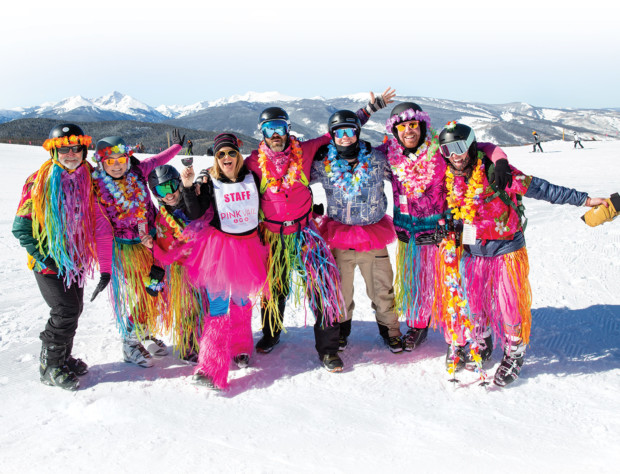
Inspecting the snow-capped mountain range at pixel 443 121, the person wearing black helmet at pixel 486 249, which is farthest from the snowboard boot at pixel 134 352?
the snow-capped mountain range at pixel 443 121

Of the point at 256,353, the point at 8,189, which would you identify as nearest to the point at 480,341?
the point at 256,353

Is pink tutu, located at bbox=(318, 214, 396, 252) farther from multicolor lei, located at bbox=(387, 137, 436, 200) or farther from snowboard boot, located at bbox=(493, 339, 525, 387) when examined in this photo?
snowboard boot, located at bbox=(493, 339, 525, 387)

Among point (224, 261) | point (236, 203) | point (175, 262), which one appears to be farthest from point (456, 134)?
point (175, 262)

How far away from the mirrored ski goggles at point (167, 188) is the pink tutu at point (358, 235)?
3.56ft

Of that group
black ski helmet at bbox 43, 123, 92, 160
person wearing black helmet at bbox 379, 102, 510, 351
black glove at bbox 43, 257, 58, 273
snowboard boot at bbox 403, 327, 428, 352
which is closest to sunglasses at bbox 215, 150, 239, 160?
black ski helmet at bbox 43, 123, 92, 160

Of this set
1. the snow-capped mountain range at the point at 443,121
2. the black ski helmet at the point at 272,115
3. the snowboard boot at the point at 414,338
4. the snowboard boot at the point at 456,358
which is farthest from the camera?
the snow-capped mountain range at the point at 443,121

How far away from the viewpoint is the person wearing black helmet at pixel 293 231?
9.67 ft

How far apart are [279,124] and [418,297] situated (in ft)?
5.20

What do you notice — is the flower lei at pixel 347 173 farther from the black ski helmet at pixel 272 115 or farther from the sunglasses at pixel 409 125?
the black ski helmet at pixel 272 115

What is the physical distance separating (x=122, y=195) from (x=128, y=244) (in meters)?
0.34

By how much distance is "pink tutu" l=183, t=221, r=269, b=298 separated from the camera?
9.34 ft

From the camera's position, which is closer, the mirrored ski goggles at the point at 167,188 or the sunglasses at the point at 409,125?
the mirrored ski goggles at the point at 167,188

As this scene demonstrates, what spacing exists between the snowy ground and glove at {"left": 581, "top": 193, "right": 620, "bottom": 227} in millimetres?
1022

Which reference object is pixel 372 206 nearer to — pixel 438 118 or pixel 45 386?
pixel 45 386
